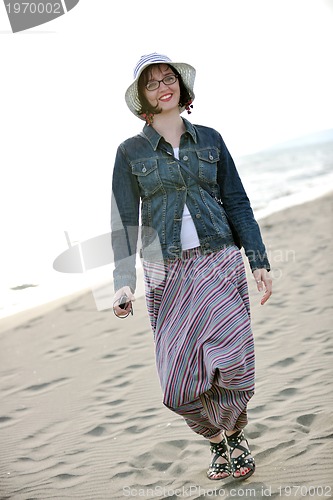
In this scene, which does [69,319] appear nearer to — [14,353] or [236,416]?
[14,353]

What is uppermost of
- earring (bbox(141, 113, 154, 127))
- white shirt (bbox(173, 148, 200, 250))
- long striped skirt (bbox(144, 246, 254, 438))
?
earring (bbox(141, 113, 154, 127))

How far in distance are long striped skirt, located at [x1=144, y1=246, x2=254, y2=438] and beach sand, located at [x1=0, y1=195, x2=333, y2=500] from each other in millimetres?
561

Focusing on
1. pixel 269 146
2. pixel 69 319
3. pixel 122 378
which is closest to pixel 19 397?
pixel 122 378

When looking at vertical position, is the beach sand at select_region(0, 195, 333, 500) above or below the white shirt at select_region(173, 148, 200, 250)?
below

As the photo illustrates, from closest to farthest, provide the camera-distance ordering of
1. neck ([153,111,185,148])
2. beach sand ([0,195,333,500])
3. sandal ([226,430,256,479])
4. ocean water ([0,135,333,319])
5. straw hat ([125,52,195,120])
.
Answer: straw hat ([125,52,195,120])
neck ([153,111,185,148])
sandal ([226,430,256,479])
beach sand ([0,195,333,500])
ocean water ([0,135,333,319])

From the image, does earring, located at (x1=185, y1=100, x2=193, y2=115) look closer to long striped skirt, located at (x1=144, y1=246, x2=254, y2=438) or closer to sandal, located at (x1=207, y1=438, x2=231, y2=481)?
long striped skirt, located at (x1=144, y1=246, x2=254, y2=438)

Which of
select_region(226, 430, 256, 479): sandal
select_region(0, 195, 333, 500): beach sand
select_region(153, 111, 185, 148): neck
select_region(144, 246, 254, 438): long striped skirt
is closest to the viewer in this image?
select_region(144, 246, 254, 438): long striped skirt

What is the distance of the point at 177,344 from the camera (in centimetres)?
323

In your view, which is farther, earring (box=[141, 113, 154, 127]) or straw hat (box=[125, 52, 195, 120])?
earring (box=[141, 113, 154, 127])

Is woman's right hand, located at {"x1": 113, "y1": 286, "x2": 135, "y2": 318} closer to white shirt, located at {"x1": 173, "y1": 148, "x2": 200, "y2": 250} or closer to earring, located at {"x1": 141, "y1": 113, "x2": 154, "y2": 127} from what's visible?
white shirt, located at {"x1": 173, "y1": 148, "x2": 200, "y2": 250}

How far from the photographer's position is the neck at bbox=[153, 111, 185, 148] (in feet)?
11.1

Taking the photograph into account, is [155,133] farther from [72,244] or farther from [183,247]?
[72,244]

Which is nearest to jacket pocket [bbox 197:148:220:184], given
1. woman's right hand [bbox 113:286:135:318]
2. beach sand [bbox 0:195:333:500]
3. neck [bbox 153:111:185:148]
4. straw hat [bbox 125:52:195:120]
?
neck [bbox 153:111:185:148]

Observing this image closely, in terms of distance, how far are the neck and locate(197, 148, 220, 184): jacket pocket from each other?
134 millimetres
